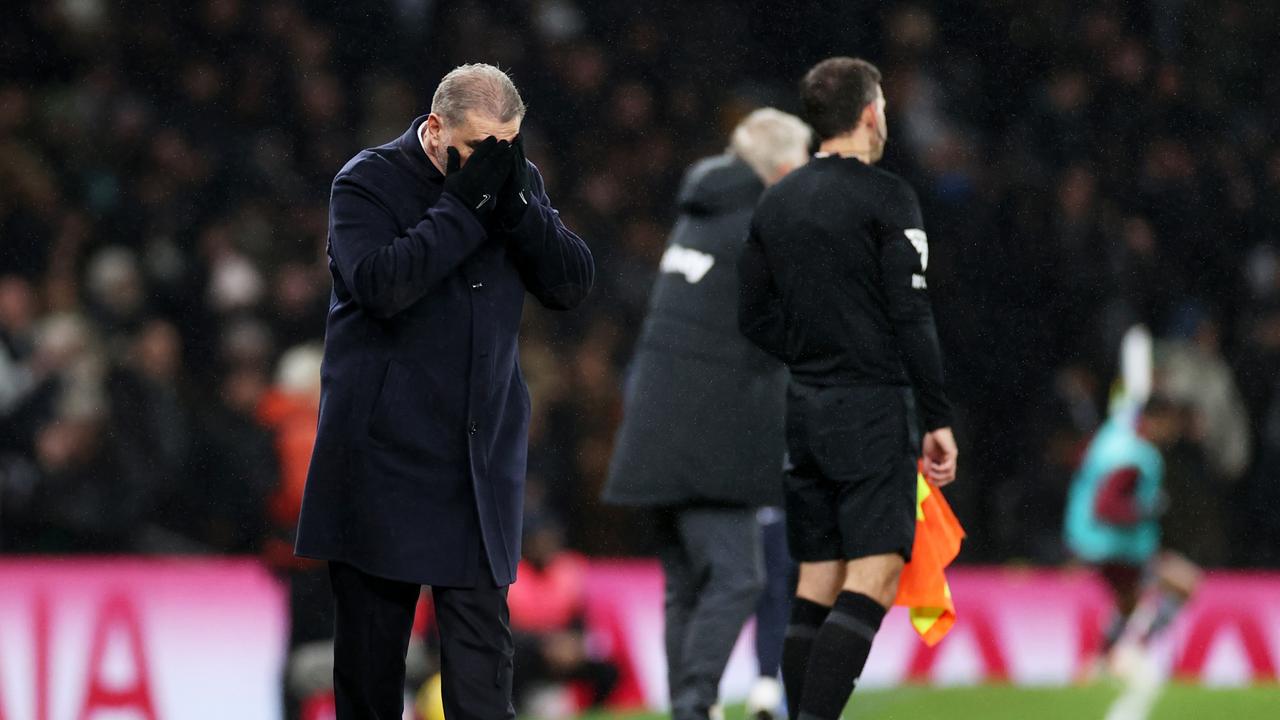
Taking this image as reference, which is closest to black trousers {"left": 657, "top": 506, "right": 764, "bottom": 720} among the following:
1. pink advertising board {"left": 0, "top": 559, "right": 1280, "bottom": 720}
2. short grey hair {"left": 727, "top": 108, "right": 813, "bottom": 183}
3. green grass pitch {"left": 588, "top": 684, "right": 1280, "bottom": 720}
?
short grey hair {"left": 727, "top": 108, "right": 813, "bottom": 183}

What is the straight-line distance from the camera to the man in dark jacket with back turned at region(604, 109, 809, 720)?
20.3ft

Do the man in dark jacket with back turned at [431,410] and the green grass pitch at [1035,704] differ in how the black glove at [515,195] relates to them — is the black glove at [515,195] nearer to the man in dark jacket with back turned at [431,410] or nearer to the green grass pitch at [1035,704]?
the man in dark jacket with back turned at [431,410]

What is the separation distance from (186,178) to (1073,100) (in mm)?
6409

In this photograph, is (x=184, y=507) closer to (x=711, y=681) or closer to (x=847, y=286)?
(x=711, y=681)

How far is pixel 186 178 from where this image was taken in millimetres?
12312

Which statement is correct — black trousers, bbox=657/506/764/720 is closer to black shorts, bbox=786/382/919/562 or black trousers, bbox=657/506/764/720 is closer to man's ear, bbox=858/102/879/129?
black shorts, bbox=786/382/919/562

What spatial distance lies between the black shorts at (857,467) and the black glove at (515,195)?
4.07 feet

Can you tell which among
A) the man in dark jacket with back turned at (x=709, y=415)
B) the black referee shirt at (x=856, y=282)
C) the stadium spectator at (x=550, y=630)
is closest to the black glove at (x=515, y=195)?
the black referee shirt at (x=856, y=282)

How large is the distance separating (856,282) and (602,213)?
8043 mm

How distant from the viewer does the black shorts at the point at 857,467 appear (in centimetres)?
518

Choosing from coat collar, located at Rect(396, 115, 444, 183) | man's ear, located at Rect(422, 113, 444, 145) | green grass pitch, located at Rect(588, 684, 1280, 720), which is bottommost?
green grass pitch, located at Rect(588, 684, 1280, 720)

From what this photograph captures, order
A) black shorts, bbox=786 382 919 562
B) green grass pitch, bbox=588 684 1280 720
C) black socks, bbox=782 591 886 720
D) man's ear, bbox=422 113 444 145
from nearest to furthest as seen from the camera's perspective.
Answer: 1. man's ear, bbox=422 113 444 145
2. black socks, bbox=782 591 886 720
3. black shorts, bbox=786 382 919 562
4. green grass pitch, bbox=588 684 1280 720

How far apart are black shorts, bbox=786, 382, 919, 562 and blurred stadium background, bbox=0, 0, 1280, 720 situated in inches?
105

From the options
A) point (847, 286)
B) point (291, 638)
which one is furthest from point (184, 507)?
point (847, 286)
